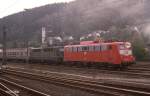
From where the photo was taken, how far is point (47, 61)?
5491 cm

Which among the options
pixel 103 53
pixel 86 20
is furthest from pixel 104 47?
pixel 86 20

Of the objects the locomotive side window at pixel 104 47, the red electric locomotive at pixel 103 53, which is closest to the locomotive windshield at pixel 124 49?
the red electric locomotive at pixel 103 53

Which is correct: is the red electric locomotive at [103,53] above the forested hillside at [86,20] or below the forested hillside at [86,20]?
below

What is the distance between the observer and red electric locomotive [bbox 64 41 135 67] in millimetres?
34875

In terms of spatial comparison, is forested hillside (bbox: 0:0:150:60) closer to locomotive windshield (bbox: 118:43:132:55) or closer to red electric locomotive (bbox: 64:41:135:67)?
red electric locomotive (bbox: 64:41:135:67)

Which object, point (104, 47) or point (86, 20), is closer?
point (104, 47)

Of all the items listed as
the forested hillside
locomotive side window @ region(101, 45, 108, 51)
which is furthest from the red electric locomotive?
the forested hillside

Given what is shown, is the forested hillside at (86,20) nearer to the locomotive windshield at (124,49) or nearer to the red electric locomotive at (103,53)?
the red electric locomotive at (103,53)

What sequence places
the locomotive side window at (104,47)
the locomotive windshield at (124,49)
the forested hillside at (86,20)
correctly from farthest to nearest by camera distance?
the forested hillside at (86,20), the locomotive side window at (104,47), the locomotive windshield at (124,49)

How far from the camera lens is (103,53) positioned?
36.9 meters

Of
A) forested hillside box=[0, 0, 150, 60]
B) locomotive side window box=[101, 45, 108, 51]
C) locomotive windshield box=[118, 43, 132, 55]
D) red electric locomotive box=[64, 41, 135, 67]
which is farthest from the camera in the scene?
forested hillside box=[0, 0, 150, 60]

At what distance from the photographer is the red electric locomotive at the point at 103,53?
34.9 metres

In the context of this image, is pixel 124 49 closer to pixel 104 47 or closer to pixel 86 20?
pixel 104 47

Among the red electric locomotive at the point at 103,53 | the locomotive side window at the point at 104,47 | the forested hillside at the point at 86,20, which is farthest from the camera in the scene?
the forested hillside at the point at 86,20
